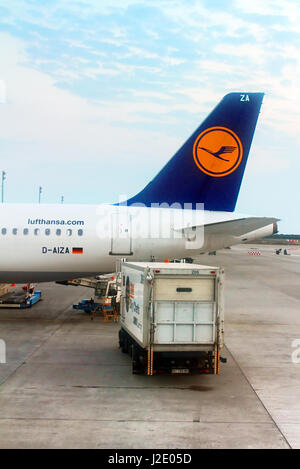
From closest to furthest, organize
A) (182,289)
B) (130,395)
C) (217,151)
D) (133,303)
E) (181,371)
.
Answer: (130,395) < (181,371) < (182,289) < (133,303) < (217,151)

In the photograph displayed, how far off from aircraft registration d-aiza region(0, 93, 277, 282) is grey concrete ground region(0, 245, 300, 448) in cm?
277

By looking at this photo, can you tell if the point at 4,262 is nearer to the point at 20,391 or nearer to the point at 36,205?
the point at 36,205

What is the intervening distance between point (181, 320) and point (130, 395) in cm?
218

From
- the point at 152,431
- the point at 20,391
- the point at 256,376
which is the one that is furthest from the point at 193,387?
the point at 20,391

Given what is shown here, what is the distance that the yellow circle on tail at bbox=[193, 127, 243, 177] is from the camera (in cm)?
2086

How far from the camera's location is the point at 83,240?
20.4 metres

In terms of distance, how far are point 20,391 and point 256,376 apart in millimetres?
6144

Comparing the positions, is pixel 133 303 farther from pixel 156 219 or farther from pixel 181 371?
pixel 156 219

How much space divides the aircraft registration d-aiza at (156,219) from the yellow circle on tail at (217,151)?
4 centimetres

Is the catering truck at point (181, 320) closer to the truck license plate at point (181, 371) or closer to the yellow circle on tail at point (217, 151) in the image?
the truck license plate at point (181, 371)

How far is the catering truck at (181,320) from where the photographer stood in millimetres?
11992

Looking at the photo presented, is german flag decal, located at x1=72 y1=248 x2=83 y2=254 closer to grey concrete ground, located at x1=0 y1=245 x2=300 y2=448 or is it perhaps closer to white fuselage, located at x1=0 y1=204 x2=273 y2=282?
white fuselage, located at x1=0 y1=204 x2=273 y2=282

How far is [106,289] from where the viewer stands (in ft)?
71.4

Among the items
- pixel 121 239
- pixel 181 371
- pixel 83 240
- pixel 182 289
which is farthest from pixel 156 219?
pixel 181 371
